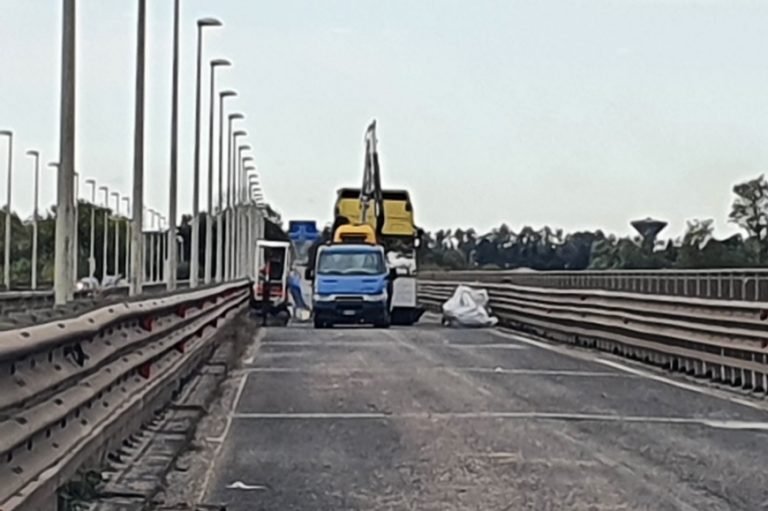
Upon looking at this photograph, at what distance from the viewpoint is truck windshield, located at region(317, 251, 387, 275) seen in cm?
4253

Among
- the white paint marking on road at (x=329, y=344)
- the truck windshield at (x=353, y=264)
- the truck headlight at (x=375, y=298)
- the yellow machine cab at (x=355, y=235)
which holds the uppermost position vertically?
the yellow machine cab at (x=355, y=235)

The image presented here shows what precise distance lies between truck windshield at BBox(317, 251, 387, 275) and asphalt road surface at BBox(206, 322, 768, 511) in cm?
1986

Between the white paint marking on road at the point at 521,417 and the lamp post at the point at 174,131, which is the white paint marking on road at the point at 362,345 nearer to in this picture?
the lamp post at the point at 174,131

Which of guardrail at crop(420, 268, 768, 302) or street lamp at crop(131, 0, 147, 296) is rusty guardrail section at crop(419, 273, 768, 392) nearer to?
guardrail at crop(420, 268, 768, 302)

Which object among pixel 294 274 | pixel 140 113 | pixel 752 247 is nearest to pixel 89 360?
pixel 140 113

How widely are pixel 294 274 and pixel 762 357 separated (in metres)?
37.9

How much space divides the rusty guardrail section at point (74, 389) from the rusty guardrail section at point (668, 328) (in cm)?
721

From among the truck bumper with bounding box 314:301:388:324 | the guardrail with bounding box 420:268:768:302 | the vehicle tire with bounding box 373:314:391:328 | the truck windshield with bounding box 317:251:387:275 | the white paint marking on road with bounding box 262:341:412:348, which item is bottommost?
the white paint marking on road with bounding box 262:341:412:348

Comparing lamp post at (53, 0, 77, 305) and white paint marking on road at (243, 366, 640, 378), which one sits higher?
lamp post at (53, 0, 77, 305)

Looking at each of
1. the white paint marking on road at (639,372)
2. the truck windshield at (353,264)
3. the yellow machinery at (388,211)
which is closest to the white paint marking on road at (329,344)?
the white paint marking on road at (639,372)

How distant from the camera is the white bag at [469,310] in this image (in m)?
40.3

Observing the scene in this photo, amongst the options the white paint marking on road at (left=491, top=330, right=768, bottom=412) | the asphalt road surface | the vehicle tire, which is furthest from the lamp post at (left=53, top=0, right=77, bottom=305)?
the vehicle tire

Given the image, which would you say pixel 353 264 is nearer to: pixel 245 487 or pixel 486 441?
pixel 486 441

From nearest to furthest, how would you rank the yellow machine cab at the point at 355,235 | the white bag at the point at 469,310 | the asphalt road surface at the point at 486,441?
the asphalt road surface at the point at 486,441 < the white bag at the point at 469,310 < the yellow machine cab at the point at 355,235
